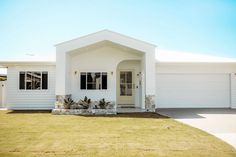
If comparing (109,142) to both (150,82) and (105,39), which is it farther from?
(105,39)

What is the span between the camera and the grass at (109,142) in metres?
5.61

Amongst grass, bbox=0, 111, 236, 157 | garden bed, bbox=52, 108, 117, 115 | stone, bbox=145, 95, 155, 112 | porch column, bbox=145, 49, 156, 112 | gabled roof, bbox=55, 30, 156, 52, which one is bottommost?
grass, bbox=0, 111, 236, 157

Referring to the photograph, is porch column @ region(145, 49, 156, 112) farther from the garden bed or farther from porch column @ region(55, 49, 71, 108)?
porch column @ region(55, 49, 71, 108)

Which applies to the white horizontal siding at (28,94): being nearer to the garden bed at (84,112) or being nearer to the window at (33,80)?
the window at (33,80)

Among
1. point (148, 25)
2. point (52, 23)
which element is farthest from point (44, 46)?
point (148, 25)

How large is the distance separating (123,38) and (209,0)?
542 centimetres

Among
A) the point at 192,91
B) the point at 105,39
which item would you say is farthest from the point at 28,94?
the point at 192,91

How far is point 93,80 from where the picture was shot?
15.9 m

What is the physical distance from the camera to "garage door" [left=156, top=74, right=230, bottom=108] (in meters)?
16.2

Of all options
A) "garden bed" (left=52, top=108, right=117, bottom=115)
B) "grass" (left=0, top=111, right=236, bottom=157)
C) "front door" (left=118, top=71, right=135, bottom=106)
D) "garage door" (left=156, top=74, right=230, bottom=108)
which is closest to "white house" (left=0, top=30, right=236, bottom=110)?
"garage door" (left=156, top=74, right=230, bottom=108)

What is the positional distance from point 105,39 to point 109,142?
28.3ft

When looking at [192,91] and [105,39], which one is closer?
[105,39]

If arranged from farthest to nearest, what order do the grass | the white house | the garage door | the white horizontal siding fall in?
the garage door, the white horizontal siding, the white house, the grass

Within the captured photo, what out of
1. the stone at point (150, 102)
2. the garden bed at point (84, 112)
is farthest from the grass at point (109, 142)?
the stone at point (150, 102)
